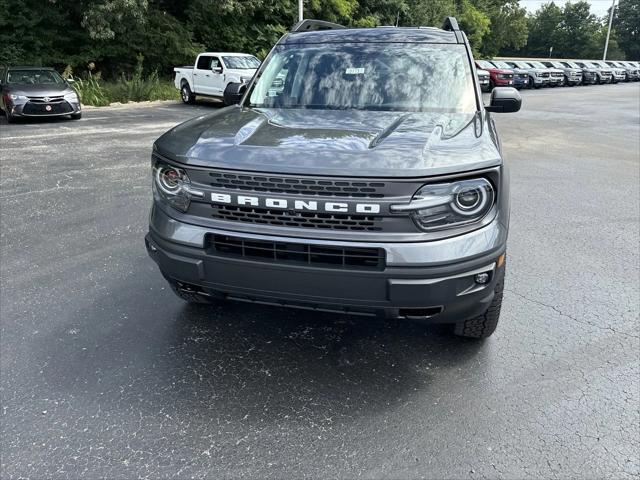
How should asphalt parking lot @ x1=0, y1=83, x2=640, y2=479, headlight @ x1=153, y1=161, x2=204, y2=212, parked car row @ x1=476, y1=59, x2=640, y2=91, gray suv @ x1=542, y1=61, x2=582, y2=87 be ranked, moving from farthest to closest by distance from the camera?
gray suv @ x1=542, y1=61, x2=582, y2=87 < parked car row @ x1=476, y1=59, x2=640, y2=91 < headlight @ x1=153, y1=161, x2=204, y2=212 < asphalt parking lot @ x1=0, y1=83, x2=640, y2=479

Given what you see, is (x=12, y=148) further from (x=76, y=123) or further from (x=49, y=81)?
(x=49, y=81)

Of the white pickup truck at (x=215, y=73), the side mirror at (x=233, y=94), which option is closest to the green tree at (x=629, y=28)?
the white pickup truck at (x=215, y=73)

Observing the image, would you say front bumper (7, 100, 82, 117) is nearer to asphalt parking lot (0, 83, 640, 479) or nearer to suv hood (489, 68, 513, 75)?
asphalt parking lot (0, 83, 640, 479)

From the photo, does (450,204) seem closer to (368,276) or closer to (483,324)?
(368,276)

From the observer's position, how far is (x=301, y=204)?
8.21ft

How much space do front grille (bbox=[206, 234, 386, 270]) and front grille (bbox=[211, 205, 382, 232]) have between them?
0.33 ft

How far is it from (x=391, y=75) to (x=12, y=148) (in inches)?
356

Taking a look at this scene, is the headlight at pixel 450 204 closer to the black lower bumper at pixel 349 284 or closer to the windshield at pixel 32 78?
the black lower bumper at pixel 349 284

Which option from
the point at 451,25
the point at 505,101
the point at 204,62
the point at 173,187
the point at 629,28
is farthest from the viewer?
the point at 629,28

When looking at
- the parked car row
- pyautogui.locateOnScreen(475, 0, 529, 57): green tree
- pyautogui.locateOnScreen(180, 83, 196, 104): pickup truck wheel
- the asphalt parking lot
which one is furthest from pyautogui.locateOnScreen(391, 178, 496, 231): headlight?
pyautogui.locateOnScreen(475, 0, 529, 57): green tree

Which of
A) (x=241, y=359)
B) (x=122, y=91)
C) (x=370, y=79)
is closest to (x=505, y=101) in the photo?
A: (x=370, y=79)

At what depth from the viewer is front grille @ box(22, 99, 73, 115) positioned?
528 inches

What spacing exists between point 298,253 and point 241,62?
17515mm

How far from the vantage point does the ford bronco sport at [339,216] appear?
2457mm
